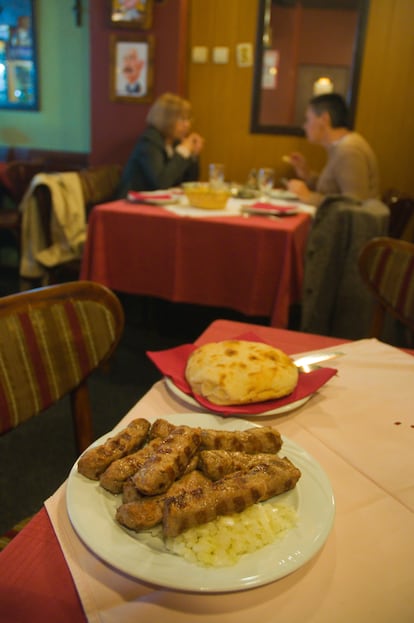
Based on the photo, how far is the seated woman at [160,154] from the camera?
3.38 metres

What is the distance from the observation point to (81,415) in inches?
44.1

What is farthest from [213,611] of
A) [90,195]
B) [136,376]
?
[90,195]

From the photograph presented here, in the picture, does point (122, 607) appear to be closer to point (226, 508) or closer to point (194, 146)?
point (226, 508)

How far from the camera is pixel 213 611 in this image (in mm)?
462

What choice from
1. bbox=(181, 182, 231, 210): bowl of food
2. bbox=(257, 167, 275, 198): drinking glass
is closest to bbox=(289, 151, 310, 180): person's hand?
bbox=(257, 167, 275, 198): drinking glass

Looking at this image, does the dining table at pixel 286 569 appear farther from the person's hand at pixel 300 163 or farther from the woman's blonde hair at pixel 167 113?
the person's hand at pixel 300 163

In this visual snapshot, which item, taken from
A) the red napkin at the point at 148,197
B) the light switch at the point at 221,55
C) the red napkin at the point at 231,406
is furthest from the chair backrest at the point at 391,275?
the light switch at the point at 221,55

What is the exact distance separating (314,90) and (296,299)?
267 centimetres

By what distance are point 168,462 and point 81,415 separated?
634mm

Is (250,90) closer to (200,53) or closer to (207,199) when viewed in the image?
(200,53)

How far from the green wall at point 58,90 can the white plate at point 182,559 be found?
183 inches

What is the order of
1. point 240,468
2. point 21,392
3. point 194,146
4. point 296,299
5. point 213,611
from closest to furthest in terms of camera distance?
1. point 213,611
2. point 240,468
3. point 21,392
4. point 296,299
5. point 194,146

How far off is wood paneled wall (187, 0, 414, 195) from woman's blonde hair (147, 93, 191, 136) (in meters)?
1.02

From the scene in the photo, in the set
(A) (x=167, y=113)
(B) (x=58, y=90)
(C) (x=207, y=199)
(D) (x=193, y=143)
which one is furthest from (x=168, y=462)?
(B) (x=58, y=90)
